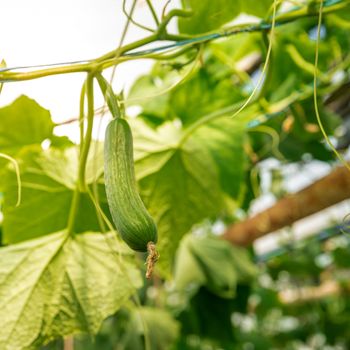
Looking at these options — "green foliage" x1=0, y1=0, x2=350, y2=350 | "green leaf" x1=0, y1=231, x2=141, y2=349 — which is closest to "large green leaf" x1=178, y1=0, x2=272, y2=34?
"green foliage" x1=0, y1=0, x2=350, y2=350

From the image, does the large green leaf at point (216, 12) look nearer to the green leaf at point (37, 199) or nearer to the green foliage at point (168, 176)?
the green foliage at point (168, 176)

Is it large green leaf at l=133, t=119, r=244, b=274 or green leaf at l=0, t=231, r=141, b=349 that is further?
large green leaf at l=133, t=119, r=244, b=274

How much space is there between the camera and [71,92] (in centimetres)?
56

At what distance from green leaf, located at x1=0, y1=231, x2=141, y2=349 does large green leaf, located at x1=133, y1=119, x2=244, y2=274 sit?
99 mm

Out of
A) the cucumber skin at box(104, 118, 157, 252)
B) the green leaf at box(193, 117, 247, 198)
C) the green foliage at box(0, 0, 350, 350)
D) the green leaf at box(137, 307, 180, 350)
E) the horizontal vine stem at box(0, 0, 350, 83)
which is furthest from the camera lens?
the green leaf at box(137, 307, 180, 350)

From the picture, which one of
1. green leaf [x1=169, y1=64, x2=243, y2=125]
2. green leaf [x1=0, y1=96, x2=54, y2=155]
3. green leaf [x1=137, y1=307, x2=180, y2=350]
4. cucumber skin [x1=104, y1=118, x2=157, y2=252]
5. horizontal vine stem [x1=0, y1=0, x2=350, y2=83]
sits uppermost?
green leaf [x1=169, y1=64, x2=243, y2=125]

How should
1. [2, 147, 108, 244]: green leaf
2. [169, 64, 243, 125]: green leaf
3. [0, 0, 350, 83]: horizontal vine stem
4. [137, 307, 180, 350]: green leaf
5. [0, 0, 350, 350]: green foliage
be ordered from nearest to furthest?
[0, 0, 350, 83]: horizontal vine stem < [0, 0, 350, 350]: green foliage < [2, 147, 108, 244]: green leaf < [169, 64, 243, 125]: green leaf < [137, 307, 180, 350]: green leaf

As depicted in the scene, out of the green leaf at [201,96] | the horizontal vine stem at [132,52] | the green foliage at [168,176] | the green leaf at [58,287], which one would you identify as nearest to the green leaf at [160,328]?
the green foliage at [168,176]

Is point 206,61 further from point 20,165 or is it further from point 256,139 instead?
point 20,165

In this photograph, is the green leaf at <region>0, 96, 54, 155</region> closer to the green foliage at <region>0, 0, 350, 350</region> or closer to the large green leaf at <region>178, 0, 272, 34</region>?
the green foliage at <region>0, 0, 350, 350</region>

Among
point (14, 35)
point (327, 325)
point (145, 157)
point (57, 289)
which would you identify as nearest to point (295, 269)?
point (327, 325)

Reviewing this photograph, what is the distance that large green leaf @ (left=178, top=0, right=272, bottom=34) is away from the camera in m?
0.66

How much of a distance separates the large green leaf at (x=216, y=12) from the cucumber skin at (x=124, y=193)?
31 centimetres

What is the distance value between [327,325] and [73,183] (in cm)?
178
